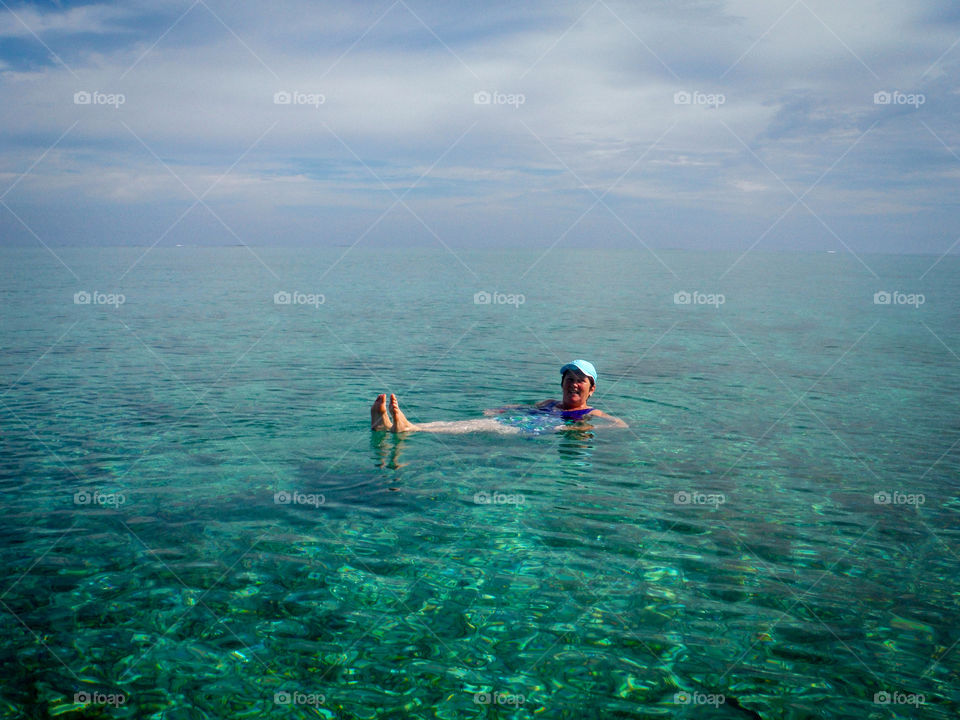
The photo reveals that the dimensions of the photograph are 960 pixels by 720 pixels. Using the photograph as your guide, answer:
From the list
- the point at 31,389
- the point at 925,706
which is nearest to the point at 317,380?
the point at 31,389

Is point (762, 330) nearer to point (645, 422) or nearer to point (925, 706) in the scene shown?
point (645, 422)

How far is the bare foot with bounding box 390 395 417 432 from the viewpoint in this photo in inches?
404

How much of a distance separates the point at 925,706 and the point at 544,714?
2.67 metres

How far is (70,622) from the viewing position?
211 inches
